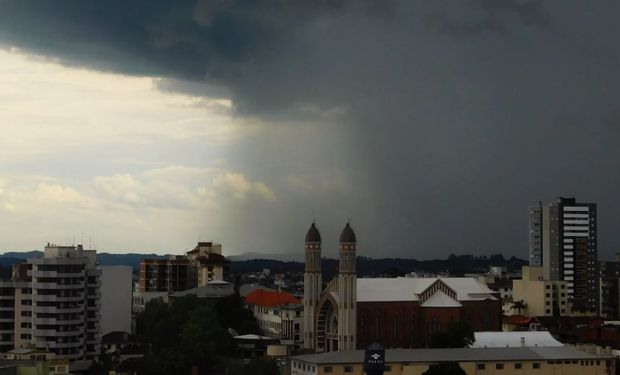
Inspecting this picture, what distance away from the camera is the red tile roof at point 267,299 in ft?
341

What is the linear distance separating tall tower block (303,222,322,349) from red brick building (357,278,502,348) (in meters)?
3.40

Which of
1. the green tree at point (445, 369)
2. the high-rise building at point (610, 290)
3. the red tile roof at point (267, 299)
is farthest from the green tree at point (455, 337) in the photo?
the high-rise building at point (610, 290)

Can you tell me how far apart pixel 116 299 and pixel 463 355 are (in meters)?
37.1

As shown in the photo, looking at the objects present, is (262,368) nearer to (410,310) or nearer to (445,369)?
(445,369)

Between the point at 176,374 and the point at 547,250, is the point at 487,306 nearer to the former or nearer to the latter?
the point at 176,374

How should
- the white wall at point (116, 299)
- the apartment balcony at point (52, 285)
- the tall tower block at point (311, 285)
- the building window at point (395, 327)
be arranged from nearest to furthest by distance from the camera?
the apartment balcony at point (52, 285) < the tall tower block at point (311, 285) < the building window at point (395, 327) < the white wall at point (116, 299)

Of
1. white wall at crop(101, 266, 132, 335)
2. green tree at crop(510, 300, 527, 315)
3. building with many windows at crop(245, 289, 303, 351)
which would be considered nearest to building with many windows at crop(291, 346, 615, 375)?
building with many windows at crop(245, 289, 303, 351)

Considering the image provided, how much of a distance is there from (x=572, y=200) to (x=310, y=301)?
76724 mm

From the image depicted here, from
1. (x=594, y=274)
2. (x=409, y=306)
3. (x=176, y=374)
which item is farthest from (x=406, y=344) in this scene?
(x=594, y=274)

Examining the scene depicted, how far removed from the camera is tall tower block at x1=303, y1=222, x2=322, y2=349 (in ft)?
280

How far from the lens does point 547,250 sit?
15175 centimetres

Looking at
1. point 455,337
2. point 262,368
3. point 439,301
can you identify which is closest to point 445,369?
point 262,368

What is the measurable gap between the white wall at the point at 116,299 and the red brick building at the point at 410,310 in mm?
19889

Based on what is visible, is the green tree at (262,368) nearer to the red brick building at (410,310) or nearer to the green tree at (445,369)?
the green tree at (445,369)
